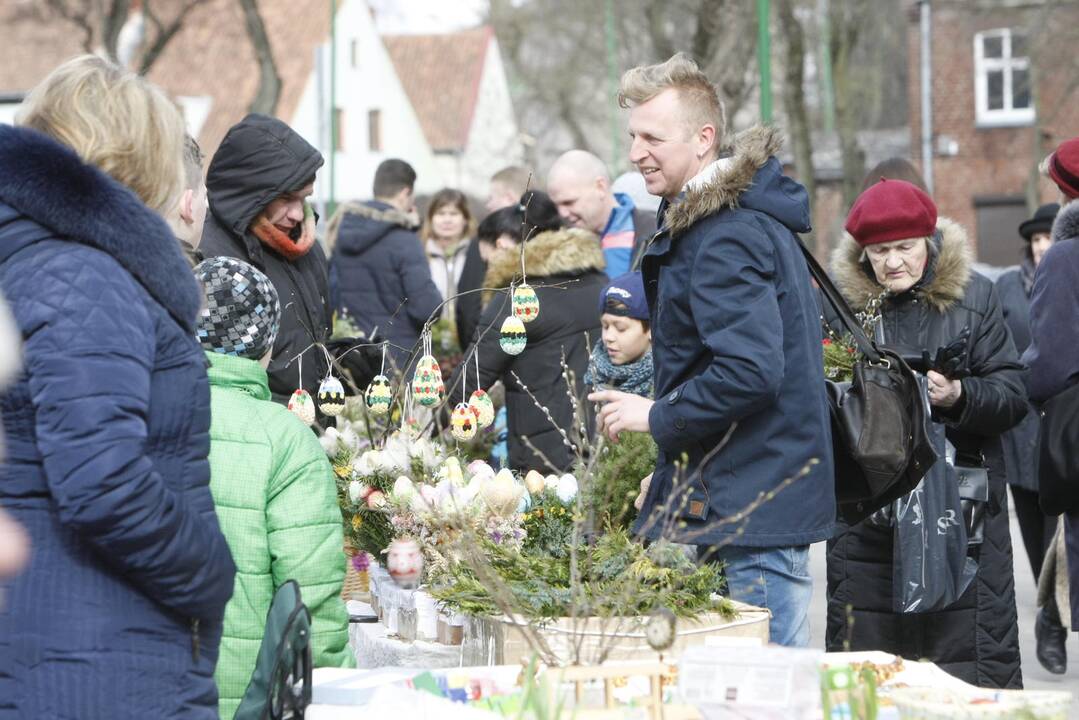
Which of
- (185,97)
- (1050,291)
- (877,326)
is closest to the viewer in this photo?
(1050,291)

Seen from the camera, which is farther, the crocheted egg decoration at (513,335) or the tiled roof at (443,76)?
the tiled roof at (443,76)

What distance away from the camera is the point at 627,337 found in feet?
17.7

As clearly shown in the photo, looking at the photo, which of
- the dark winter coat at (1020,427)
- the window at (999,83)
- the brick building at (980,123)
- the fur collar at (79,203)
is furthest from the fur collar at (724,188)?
the window at (999,83)

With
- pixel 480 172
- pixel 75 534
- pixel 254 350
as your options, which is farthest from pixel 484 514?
pixel 480 172

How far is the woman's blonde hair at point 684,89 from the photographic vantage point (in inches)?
152

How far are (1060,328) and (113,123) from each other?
3.03 metres

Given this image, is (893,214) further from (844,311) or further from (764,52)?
(764,52)

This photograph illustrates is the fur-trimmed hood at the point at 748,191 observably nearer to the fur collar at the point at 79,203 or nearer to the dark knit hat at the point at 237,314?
the dark knit hat at the point at 237,314

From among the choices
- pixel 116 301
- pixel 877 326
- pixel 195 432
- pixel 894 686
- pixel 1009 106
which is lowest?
pixel 894 686

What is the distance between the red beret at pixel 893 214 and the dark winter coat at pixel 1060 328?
42 cm

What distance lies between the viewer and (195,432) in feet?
8.52

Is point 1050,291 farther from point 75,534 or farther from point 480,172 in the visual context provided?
point 480,172

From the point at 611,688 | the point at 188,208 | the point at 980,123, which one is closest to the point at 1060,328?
the point at 611,688

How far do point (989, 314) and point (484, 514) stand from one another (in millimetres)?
1908
